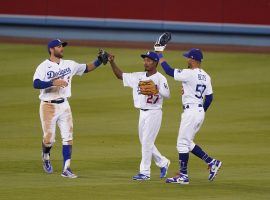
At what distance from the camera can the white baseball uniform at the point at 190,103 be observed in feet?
42.1

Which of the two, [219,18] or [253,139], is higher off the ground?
[219,18]

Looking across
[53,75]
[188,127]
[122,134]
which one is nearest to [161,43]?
[188,127]

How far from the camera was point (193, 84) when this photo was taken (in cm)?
1289

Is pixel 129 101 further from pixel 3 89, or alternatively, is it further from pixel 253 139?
pixel 253 139

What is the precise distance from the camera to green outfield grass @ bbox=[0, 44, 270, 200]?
40.6 ft

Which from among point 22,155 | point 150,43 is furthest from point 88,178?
point 150,43

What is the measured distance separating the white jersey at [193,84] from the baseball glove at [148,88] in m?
0.40

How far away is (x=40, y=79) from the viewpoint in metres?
13.4

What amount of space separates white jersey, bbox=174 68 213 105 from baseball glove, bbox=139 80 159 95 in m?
0.40

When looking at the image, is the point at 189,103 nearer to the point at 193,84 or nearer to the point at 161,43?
the point at 193,84

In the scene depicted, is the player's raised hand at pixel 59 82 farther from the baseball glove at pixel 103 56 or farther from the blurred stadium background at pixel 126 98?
the blurred stadium background at pixel 126 98

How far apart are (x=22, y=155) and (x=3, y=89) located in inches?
285

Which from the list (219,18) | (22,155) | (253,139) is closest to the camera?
(22,155)

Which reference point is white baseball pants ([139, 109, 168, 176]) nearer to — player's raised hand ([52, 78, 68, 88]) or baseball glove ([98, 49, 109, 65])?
baseball glove ([98, 49, 109, 65])
